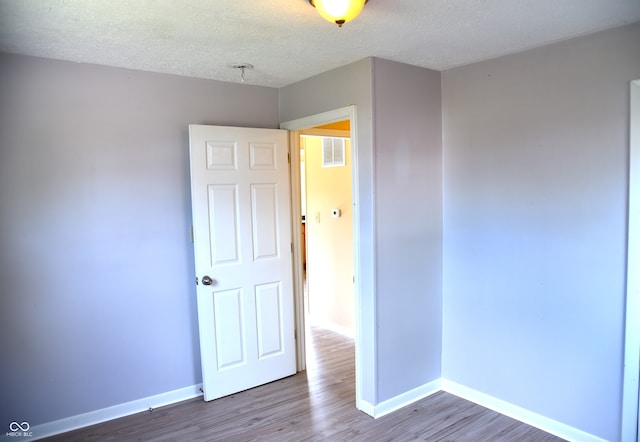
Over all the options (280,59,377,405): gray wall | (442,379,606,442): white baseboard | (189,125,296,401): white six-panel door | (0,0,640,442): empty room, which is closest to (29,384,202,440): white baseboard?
(0,0,640,442): empty room

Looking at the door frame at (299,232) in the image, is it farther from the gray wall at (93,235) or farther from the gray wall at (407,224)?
the gray wall at (93,235)

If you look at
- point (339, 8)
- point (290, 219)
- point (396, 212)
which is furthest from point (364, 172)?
point (339, 8)

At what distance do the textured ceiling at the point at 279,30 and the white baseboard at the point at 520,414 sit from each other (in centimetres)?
231

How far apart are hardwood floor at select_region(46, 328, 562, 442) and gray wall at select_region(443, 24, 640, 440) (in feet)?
0.86

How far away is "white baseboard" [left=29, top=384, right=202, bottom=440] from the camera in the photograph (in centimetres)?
272

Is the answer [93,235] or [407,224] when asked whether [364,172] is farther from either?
[93,235]

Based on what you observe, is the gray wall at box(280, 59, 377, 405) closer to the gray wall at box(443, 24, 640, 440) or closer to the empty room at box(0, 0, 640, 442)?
the empty room at box(0, 0, 640, 442)

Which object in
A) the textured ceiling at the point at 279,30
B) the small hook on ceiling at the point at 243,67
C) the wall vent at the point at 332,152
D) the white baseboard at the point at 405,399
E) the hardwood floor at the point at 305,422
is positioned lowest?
the hardwood floor at the point at 305,422

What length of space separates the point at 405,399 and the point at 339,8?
259 cm

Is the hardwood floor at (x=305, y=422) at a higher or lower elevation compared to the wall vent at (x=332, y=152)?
lower

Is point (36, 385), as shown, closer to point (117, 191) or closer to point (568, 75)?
point (117, 191)

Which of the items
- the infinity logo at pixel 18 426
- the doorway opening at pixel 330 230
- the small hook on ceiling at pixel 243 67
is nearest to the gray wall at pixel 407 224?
the small hook on ceiling at pixel 243 67

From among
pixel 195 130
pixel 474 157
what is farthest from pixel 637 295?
pixel 195 130

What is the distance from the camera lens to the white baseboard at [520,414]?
2549 mm
